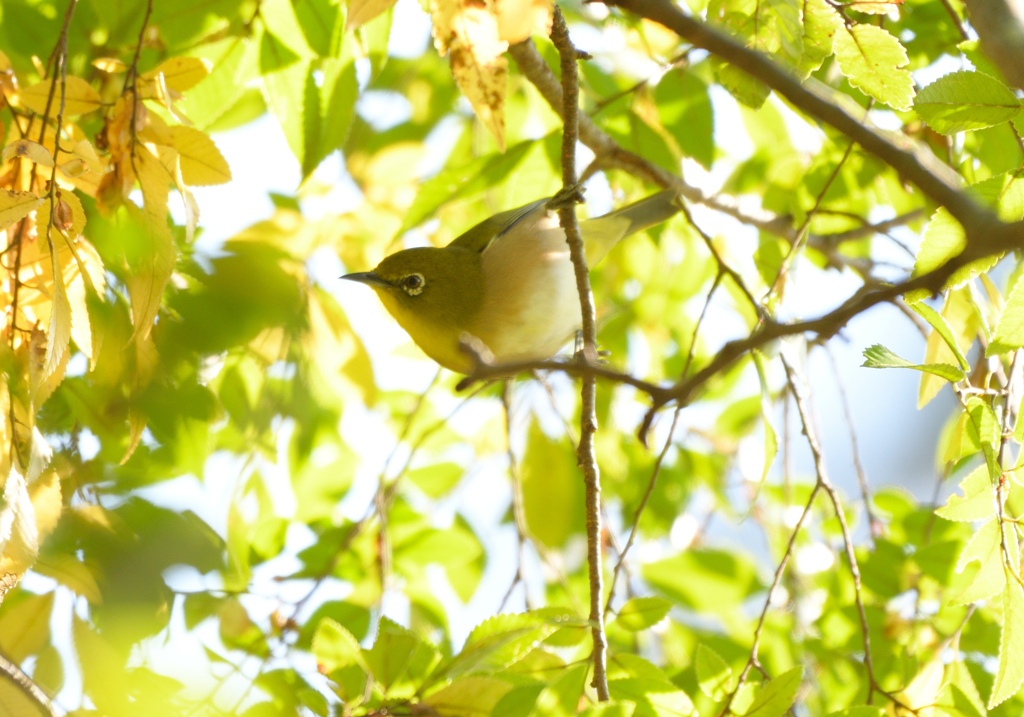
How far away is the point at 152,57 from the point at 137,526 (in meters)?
1.62

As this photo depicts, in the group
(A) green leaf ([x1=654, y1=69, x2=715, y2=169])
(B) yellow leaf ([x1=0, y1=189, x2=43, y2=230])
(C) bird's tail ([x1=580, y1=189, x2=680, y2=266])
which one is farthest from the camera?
(C) bird's tail ([x1=580, y1=189, x2=680, y2=266])

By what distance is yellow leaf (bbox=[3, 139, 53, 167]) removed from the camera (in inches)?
55.0

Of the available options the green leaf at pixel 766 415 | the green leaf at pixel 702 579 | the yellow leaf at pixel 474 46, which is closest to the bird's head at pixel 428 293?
the green leaf at pixel 702 579

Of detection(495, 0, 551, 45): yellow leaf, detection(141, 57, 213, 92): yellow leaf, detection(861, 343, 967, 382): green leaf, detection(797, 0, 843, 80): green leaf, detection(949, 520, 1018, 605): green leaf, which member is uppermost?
detection(797, 0, 843, 80): green leaf

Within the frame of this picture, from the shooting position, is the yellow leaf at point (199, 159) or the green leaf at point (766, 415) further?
the green leaf at point (766, 415)

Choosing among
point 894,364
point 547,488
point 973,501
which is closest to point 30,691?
point 894,364

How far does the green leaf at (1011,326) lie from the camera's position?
151 cm

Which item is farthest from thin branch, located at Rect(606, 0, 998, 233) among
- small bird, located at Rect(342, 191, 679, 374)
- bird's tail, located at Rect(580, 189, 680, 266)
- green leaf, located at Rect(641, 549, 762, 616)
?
green leaf, located at Rect(641, 549, 762, 616)

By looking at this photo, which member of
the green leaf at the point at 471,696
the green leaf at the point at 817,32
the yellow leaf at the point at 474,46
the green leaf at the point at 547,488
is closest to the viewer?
the green leaf at the point at 471,696

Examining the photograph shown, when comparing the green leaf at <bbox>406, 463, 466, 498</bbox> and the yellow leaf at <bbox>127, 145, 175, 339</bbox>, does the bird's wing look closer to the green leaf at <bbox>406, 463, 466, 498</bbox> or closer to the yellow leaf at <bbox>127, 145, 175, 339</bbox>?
the green leaf at <bbox>406, 463, 466, 498</bbox>

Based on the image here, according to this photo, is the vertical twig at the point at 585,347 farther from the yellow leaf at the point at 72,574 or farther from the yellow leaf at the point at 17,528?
the yellow leaf at the point at 17,528

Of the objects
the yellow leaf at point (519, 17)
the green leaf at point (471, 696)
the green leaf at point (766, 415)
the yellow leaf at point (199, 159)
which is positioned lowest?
the green leaf at point (471, 696)

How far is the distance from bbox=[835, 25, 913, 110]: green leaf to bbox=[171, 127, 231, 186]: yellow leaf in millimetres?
1331

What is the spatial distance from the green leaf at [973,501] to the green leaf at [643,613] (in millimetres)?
741
